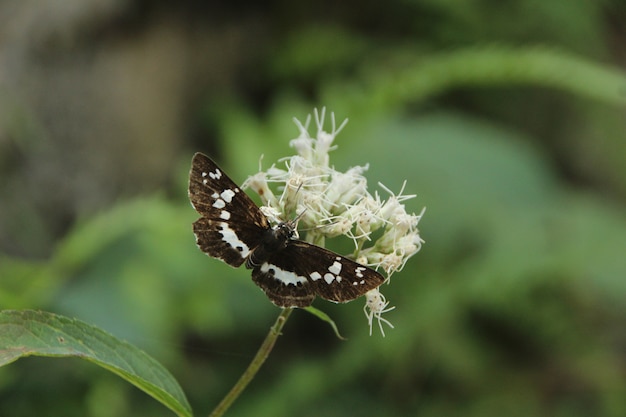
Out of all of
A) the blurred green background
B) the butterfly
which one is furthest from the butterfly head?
the blurred green background

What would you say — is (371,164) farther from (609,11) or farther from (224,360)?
(609,11)

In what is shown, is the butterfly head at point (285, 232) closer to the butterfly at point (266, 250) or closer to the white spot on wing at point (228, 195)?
the butterfly at point (266, 250)

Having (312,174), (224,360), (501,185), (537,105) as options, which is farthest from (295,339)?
(537,105)

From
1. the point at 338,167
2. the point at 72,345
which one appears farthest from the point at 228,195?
the point at 338,167

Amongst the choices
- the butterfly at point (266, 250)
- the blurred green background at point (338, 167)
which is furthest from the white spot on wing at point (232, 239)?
the blurred green background at point (338, 167)

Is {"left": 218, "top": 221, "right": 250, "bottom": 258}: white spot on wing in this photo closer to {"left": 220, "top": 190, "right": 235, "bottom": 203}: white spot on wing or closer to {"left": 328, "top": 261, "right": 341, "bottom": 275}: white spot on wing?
{"left": 220, "top": 190, "right": 235, "bottom": 203}: white spot on wing

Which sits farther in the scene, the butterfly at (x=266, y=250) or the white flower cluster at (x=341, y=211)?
the white flower cluster at (x=341, y=211)

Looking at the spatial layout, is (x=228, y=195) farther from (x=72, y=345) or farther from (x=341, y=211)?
(x=72, y=345)
